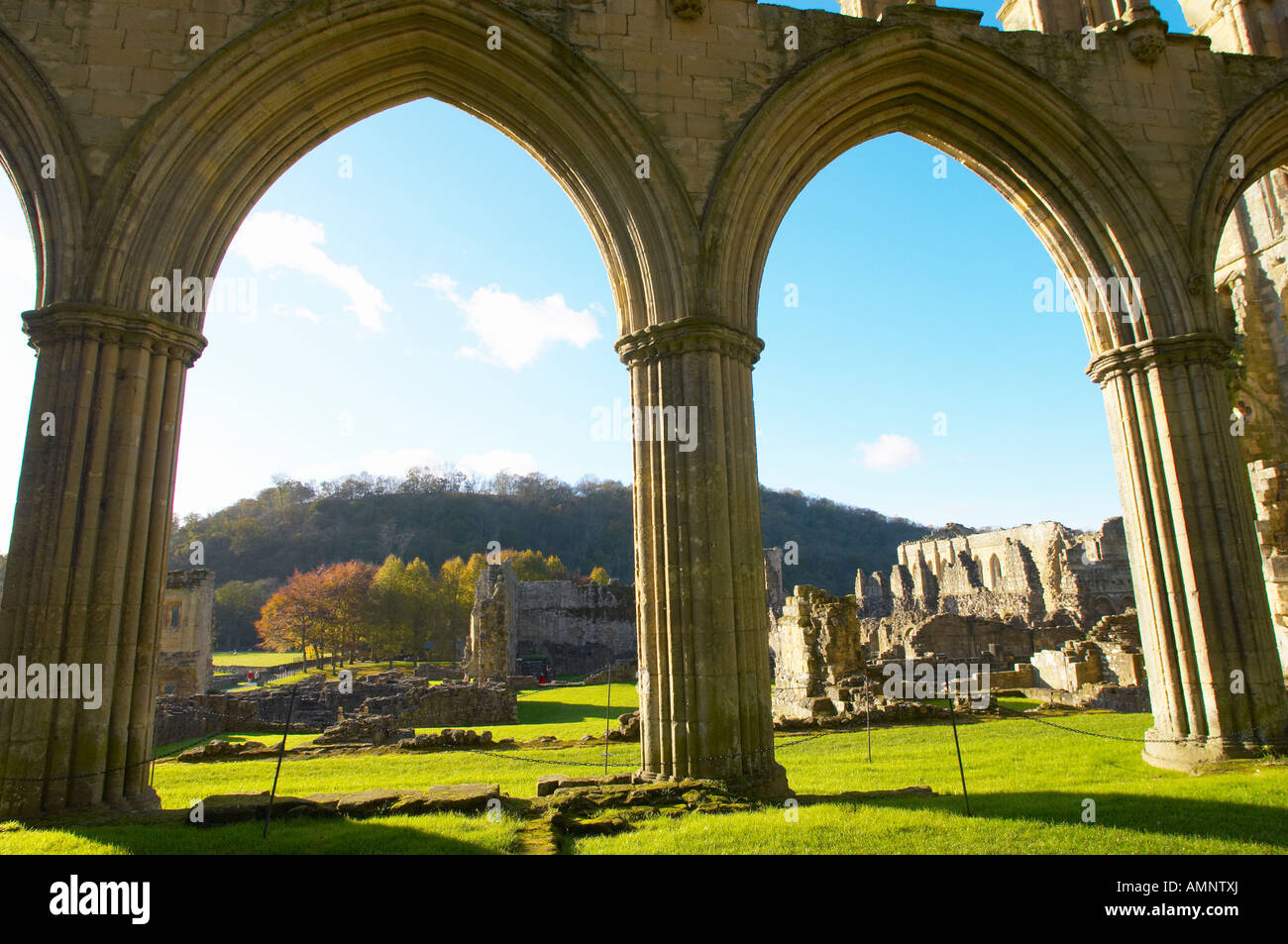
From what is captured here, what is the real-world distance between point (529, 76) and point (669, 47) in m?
1.31

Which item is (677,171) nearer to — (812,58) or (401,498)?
(812,58)

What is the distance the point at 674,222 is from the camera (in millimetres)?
6301

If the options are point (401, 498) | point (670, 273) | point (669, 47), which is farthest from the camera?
point (401, 498)

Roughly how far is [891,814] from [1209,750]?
12.4 ft

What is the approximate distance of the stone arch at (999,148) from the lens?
6.85m

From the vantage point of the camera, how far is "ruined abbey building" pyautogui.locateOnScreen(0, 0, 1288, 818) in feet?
18.0

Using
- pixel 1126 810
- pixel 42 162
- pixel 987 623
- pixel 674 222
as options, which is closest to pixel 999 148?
pixel 674 222

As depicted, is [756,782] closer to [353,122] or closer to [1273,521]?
[353,122]

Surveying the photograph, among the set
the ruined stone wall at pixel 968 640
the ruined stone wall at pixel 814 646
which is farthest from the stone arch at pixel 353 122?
the ruined stone wall at pixel 968 640

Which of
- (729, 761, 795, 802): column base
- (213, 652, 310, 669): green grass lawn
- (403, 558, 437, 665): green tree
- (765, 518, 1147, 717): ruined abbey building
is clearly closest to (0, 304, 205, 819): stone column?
(729, 761, 795, 802): column base

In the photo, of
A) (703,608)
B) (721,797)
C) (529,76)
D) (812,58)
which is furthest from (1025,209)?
(721,797)

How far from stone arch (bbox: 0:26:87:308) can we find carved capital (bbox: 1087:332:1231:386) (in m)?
9.41

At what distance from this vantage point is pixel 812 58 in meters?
6.89

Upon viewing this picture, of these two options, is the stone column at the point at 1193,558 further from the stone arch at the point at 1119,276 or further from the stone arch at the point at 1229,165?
the stone arch at the point at 1229,165
